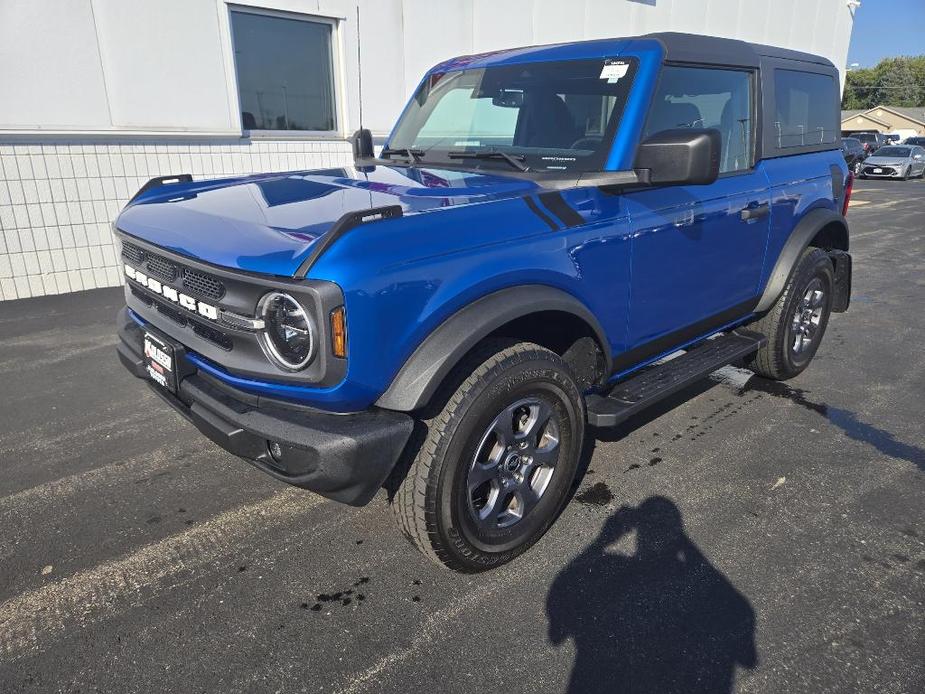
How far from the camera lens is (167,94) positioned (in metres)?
6.65

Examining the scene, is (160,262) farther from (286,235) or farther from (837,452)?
(837,452)

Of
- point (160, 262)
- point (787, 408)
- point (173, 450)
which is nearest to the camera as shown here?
point (160, 262)

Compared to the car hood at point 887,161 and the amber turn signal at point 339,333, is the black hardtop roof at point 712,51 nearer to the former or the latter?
the amber turn signal at point 339,333

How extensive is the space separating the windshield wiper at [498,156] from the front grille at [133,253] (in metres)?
1.55

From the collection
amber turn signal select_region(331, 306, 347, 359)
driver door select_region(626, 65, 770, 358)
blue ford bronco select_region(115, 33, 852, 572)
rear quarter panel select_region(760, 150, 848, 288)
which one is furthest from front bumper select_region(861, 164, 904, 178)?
amber turn signal select_region(331, 306, 347, 359)

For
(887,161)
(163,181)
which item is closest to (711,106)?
(163,181)

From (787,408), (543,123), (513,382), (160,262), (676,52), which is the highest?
(676,52)

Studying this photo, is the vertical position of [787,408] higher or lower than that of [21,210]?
lower

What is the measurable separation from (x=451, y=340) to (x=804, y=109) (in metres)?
3.26

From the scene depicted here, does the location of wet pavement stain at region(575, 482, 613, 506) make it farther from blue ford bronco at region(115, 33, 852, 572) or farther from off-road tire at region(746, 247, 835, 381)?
off-road tire at region(746, 247, 835, 381)

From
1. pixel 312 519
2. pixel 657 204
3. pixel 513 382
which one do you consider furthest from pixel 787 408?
pixel 312 519

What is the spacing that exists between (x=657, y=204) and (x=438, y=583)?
188 cm

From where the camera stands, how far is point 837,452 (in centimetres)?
350

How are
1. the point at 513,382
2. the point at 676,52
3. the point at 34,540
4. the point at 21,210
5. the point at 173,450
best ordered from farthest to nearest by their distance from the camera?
1. the point at 21,210
2. the point at 173,450
3. the point at 676,52
4. the point at 34,540
5. the point at 513,382
